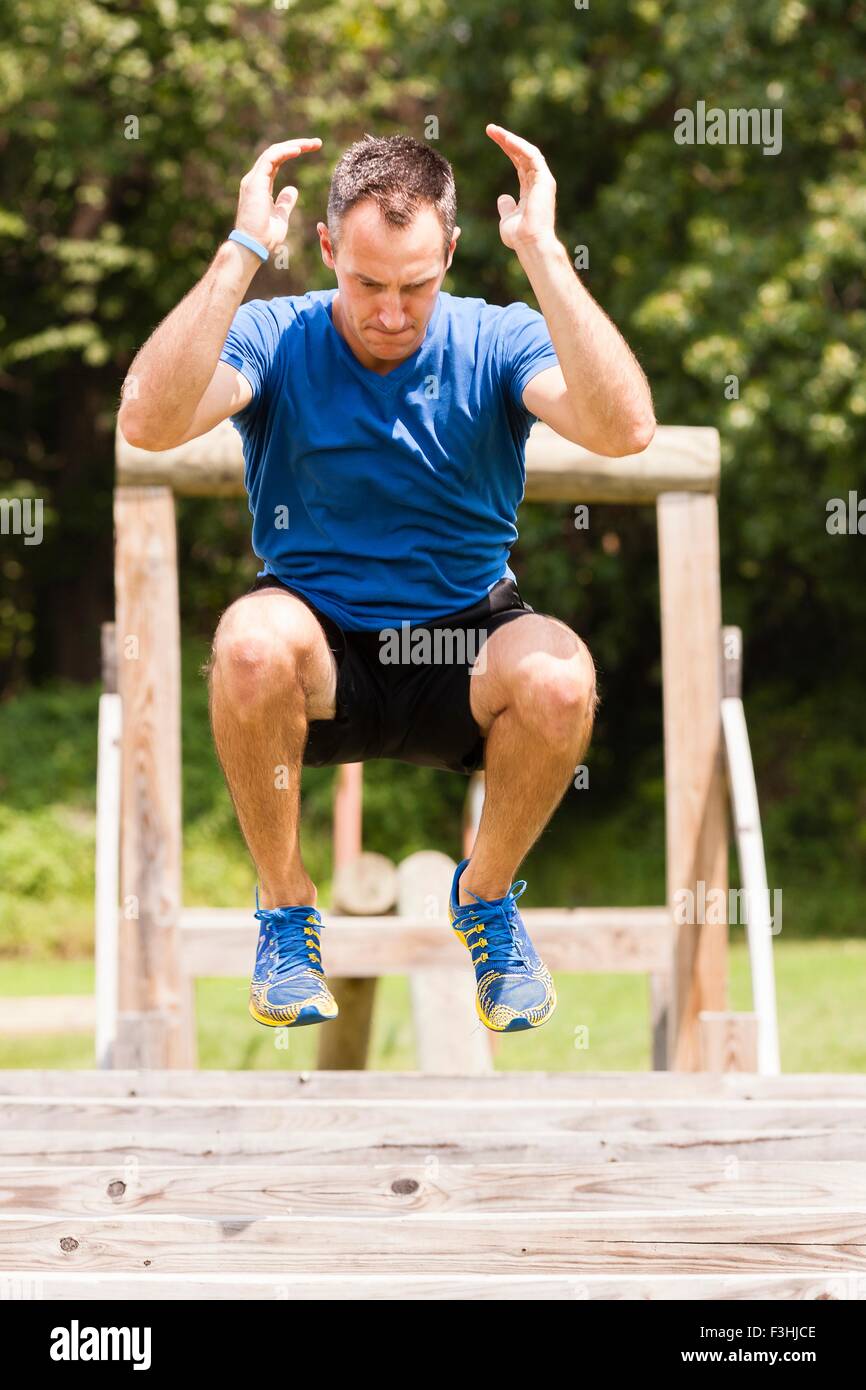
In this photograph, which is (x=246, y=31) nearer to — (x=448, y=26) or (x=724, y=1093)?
(x=448, y=26)

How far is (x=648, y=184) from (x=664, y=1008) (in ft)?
29.6

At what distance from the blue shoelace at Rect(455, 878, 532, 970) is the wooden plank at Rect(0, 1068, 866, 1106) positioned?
0.35 m

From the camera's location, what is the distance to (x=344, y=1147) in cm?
260

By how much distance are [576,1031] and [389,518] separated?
3254 millimetres

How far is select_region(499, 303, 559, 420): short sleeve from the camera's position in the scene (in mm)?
3156

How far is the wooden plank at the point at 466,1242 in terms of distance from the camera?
2.46 metres

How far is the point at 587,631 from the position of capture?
15070 mm

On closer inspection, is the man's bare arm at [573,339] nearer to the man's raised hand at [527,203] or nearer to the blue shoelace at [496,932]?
the man's raised hand at [527,203]

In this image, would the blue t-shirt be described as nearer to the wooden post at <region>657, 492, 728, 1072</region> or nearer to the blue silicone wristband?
the blue silicone wristband

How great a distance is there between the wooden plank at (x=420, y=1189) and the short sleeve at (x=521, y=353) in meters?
1.46

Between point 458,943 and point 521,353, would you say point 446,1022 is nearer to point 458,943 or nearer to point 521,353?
point 458,943

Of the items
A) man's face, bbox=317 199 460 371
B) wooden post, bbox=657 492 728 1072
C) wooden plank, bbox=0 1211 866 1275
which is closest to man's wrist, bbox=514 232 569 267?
man's face, bbox=317 199 460 371

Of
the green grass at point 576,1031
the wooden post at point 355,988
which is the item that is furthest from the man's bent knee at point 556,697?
the green grass at point 576,1031

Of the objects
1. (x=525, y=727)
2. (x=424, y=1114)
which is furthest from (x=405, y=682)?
(x=424, y=1114)
